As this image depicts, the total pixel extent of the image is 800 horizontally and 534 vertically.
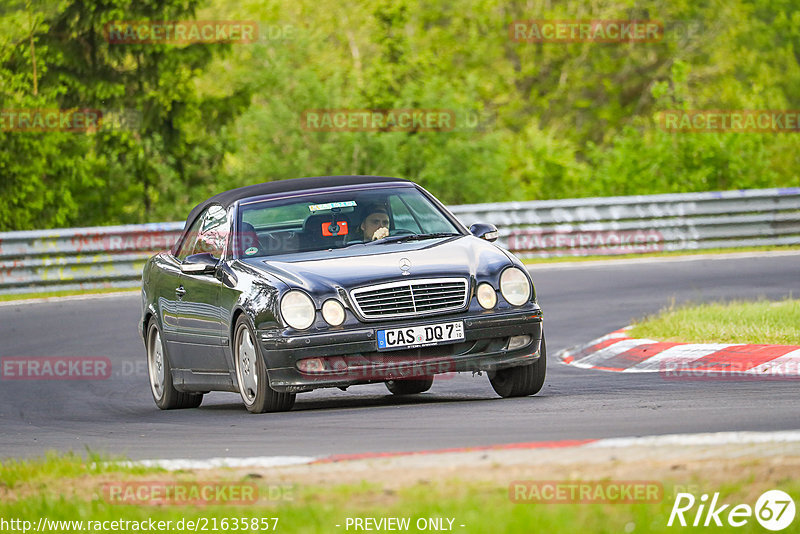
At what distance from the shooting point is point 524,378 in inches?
368

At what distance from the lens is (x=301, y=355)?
8.63 meters

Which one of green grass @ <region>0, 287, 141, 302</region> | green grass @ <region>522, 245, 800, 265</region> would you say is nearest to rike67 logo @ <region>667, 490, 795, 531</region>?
green grass @ <region>0, 287, 141, 302</region>

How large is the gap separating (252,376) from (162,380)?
1953 millimetres

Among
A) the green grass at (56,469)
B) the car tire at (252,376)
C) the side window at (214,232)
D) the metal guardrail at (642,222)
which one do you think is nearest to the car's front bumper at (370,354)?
the car tire at (252,376)

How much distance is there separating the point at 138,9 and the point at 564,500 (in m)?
25.3

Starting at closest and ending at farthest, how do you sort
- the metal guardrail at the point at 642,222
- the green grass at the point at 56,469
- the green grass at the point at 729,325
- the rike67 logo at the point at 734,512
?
1. the rike67 logo at the point at 734,512
2. the green grass at the point at 56,469
3. the green grass at the point at 729,325
4. the metal guardrail at the point at 642,222

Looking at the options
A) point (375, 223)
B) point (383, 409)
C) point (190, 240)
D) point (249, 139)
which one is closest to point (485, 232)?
point (375, 223)

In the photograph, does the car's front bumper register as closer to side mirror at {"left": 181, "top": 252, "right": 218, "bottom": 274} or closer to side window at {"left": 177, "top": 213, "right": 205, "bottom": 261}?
side mirror at {"left": 181, "top": 252, "right": 218, "bottom": 274}

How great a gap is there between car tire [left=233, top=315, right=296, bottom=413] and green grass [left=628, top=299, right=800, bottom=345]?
3.97m

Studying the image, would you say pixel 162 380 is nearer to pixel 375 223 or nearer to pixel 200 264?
pixel 200 264

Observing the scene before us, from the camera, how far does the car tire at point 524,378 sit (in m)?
9.32

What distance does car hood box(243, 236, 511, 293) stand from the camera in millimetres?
8766

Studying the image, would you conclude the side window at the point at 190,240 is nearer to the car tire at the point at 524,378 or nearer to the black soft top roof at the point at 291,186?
the black soft top roof at the point at 291,186

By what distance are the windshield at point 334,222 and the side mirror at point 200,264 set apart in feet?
0.64
